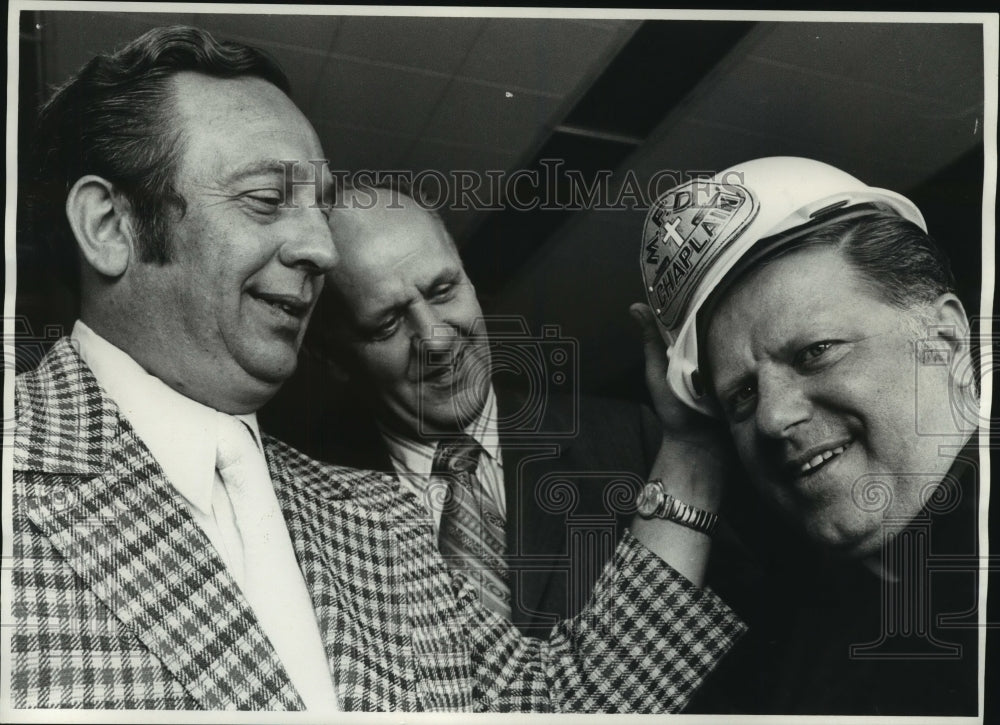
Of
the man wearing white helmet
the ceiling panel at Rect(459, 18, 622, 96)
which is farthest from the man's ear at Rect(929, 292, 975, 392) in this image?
the ceiling panel at Rect(459, 18, 622, 96)

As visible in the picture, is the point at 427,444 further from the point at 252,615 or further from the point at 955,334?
the point at 955,334

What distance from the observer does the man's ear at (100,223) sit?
282cm

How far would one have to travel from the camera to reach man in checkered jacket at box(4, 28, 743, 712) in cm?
263

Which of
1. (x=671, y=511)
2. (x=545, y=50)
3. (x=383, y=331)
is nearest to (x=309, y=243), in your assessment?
(x=383, y=331)


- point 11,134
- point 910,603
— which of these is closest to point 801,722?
point 910,603

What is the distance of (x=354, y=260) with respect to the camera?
292 centimetres

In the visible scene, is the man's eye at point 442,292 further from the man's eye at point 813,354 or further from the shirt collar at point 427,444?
the man's eye at point 813,354

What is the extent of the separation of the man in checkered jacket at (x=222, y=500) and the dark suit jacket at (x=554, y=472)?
0.19ft

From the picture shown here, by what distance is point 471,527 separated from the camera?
2.91m

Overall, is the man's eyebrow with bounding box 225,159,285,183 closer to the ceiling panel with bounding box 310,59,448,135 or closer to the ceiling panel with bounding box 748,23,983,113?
the ceiling panel with bounding box 310,59,448,135

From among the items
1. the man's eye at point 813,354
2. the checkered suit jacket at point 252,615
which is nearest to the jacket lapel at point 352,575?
the checkered suit jacket at point 252,615

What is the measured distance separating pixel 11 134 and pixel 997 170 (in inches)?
117

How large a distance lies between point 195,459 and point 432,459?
67 centimetres

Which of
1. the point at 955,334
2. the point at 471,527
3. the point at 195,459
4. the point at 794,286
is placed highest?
the point at 955,334
